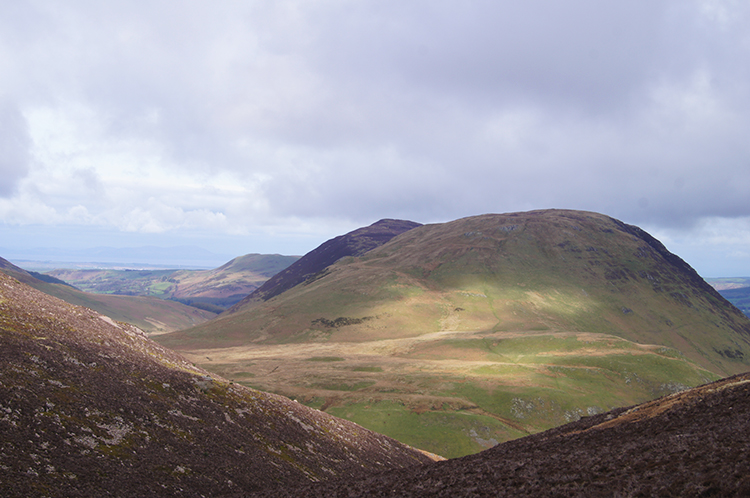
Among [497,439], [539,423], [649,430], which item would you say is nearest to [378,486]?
[649,430]

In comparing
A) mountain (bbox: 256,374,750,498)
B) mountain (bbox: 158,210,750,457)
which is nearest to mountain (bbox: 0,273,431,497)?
mountain (bbox: 256,374,750,498)

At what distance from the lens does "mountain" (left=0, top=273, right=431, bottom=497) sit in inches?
864

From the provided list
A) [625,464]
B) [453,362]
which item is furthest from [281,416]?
[453,362]

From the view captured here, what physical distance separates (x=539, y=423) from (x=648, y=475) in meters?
68.3

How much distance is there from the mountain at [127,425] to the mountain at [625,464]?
18.0 ft

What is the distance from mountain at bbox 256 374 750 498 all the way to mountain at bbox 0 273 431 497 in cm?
548

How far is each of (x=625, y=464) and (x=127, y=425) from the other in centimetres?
3236

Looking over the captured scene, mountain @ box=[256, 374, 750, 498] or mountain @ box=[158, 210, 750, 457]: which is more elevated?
mountain @ box=[256, 374, 750, 498]

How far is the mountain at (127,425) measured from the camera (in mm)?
21938

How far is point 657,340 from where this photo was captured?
18888cm

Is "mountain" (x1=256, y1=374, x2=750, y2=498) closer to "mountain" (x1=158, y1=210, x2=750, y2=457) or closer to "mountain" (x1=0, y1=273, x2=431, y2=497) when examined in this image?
"mountain" (x1=0, y1=273, x2=431, y2=497)

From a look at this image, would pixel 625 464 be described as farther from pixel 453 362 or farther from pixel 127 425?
pixel 453 362

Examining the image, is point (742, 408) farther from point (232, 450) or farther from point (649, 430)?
point (232, 450)

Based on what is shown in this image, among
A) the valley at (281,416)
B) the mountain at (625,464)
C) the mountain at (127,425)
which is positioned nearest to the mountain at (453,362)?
the valley at (281,416)
